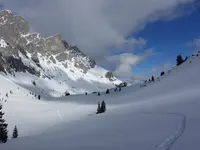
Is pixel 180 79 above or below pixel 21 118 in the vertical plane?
above

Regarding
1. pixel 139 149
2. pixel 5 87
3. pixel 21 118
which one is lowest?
pixel 139 149

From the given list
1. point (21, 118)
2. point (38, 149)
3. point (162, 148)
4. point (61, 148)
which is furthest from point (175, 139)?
point (21, 118)

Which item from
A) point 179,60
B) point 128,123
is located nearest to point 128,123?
point 128,123

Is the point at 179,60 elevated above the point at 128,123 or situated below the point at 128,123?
above

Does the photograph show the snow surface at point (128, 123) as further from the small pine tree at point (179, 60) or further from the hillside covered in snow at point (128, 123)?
the small pine tree at point (179, 60)

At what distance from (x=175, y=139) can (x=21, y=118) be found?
8209 centimetres

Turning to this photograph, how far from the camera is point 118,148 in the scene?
15859 mm

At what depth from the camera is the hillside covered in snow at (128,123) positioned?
701 inches

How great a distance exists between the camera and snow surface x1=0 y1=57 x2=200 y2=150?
17766 millimetres

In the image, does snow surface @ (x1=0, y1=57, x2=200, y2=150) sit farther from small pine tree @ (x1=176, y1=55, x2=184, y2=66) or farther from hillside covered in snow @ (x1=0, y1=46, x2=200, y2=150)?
small pine tree @ (x1=176, y1=55, x2=184, y2=66)

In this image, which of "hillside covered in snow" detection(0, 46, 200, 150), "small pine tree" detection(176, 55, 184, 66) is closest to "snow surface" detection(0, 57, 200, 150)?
"hillside covered in snow" detection(0, 46, 200, 150)

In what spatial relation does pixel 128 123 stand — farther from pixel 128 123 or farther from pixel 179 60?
pixel 179 60

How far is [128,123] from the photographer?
31766 millimetres

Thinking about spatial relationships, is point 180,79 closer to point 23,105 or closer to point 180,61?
point 180,61
